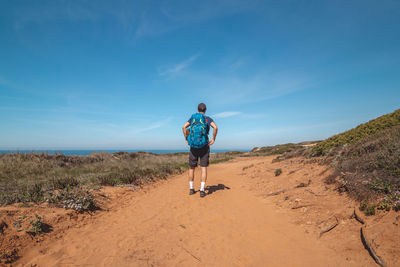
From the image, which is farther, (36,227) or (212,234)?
(212,234)

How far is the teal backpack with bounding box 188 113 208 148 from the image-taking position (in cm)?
547

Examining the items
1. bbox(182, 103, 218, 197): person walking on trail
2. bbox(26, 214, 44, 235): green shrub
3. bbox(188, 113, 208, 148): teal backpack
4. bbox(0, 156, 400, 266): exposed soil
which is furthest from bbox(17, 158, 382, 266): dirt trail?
bbox(188, 113, 208, 148): teal backpack

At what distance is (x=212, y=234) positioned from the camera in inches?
137

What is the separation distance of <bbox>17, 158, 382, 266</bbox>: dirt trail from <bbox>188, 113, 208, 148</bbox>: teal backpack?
1.78 metres

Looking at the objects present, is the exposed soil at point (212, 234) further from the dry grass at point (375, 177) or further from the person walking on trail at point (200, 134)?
the person walking on trail at point (200, 134)

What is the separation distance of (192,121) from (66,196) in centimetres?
382

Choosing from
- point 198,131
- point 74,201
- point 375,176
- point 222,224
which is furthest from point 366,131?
point 74,201

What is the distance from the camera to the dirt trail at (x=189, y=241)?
270 cm

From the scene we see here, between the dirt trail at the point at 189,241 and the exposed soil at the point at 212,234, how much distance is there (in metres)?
0.01

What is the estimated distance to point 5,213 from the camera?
3.58 m

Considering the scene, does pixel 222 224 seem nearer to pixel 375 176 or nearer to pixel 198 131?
pixel 198 131

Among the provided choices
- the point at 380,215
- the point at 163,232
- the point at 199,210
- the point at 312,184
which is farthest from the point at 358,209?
the point at 163,232

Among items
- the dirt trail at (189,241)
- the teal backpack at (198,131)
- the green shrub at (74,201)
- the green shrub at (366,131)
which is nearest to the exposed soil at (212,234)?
the dirt trail at (189,241)

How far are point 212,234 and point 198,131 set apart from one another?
2801 mm
